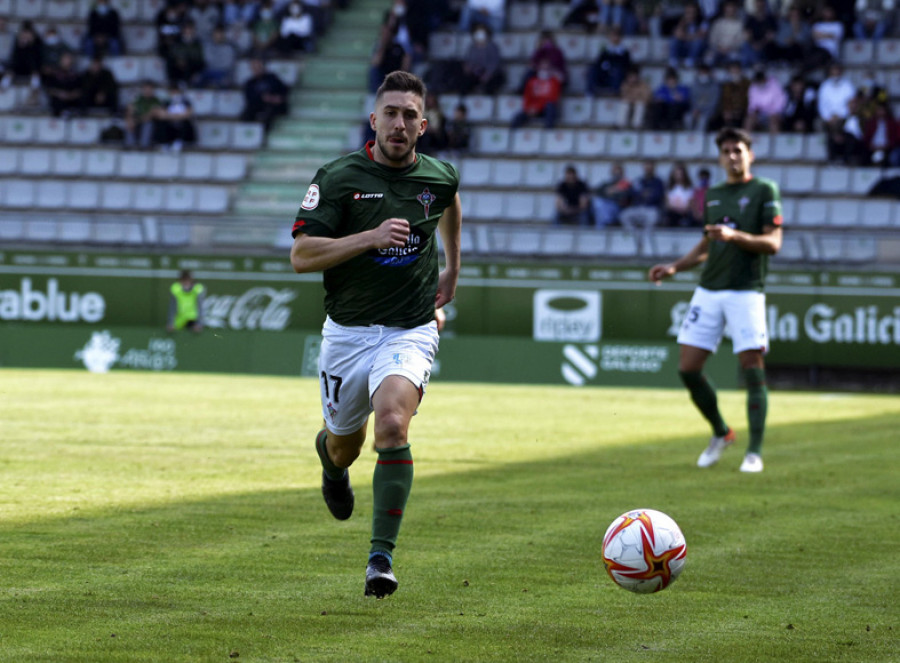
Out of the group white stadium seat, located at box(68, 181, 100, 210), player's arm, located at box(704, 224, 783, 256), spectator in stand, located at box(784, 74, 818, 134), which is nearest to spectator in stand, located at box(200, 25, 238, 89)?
white stadium seat, located at box(68, 181, 100, 210)

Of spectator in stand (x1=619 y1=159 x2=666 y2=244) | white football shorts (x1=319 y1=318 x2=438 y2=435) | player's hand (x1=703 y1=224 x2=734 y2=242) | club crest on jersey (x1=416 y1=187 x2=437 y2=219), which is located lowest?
spectator in stand (x1=619 y1=159 x2=666 y2=244)

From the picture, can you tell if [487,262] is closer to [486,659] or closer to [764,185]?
[764,185]

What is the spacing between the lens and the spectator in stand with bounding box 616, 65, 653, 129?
29828 millimetres

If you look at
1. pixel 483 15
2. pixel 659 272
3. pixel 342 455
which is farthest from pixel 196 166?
pixel 342 455

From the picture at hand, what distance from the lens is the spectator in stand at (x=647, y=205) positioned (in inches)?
1071

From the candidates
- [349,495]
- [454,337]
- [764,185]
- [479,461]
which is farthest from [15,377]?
[349,495]

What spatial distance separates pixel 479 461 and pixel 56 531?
5.37 m

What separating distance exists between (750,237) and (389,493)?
20.4ft

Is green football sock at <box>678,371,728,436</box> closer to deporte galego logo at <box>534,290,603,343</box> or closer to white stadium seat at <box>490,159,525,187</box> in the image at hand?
deporte galego logo at <box>534,290,603,343</box>

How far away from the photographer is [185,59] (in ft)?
106

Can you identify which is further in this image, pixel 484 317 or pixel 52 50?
pixel 52 50

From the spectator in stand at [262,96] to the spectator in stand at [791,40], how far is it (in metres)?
10.6

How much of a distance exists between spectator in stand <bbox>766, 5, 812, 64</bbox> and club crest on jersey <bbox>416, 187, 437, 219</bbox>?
77.3 feet

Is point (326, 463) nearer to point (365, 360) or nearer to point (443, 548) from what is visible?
point (443, 548)
